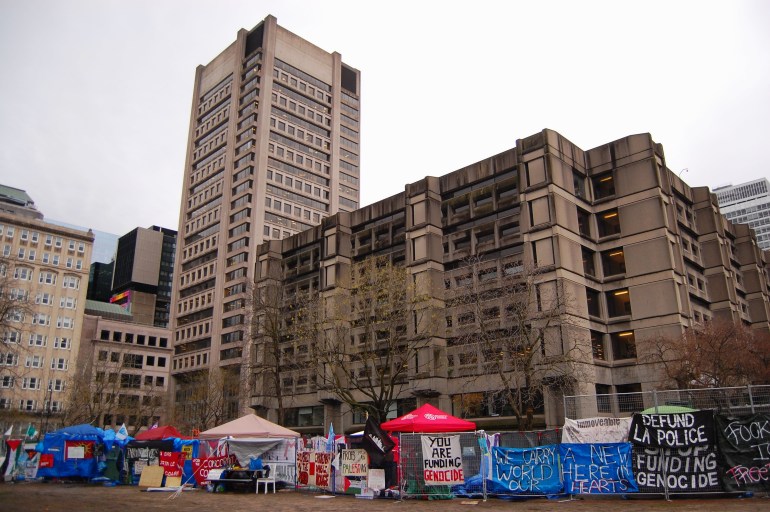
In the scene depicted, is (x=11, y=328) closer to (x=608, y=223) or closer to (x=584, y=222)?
(x=584, y=222)

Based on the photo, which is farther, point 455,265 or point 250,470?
point 455,265

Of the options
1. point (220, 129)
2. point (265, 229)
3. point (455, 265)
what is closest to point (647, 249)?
point (455, 265)

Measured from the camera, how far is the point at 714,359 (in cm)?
3972

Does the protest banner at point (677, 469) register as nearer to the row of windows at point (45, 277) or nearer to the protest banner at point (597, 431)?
the protest banner at point (597, 431)

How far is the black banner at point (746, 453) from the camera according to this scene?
1622 centimetres

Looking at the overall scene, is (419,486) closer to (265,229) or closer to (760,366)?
(760,366)

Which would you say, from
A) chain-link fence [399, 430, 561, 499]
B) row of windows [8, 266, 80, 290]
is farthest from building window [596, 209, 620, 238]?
row of windows [8, 266, 80, 290]

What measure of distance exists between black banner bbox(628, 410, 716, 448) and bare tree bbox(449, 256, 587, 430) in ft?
42.7

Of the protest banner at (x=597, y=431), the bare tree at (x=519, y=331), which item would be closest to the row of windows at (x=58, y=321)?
the bare tree at (x=519, y=331)

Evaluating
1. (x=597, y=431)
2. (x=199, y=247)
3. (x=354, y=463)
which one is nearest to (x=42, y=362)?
(x=199, y=247)

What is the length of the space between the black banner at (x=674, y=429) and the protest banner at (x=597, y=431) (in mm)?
377

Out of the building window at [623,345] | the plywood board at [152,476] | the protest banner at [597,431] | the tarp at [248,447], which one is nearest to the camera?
the protest banner at [597,431]

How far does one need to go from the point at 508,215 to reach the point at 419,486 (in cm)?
4055

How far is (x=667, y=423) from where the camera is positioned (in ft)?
56.9
